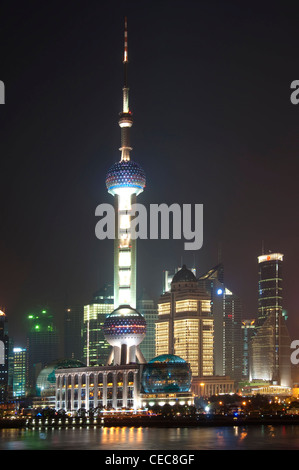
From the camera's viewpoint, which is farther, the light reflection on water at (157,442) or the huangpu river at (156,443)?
the light reflection on water at (157,442)

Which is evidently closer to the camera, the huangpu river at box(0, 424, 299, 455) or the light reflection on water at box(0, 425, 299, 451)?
the huangpu river at box(0, 424, 299, 455)

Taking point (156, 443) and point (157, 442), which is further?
point (157, 442)
